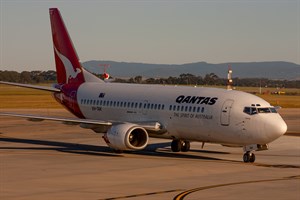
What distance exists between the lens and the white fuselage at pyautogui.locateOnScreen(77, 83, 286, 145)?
3841 cm

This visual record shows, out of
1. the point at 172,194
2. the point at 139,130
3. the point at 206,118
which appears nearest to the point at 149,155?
the point at 139,130

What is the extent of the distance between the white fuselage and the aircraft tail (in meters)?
2.72

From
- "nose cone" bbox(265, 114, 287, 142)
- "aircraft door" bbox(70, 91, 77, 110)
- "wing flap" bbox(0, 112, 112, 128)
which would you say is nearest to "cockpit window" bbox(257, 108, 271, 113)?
"nose cone" bbox(265, 114, 287, 142)

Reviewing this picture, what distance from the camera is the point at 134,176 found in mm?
32719

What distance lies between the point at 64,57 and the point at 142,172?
64.6ft

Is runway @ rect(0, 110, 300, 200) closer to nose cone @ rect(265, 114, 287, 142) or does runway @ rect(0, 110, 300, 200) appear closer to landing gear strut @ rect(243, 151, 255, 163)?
landing gear strut @ rect(243, 151, 255, 163)

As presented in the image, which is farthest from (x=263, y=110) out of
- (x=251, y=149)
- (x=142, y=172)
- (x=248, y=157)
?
(x=142, y=172)

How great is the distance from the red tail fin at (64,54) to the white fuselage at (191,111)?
3049 millimetres

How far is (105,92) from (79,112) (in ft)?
9.28

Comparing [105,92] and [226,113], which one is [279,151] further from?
[105,92]

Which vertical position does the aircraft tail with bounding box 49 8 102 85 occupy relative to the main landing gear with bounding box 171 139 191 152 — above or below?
above

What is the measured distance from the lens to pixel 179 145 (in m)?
44.2

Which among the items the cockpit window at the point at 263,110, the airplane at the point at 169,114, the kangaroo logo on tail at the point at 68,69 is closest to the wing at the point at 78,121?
the airplane at the point at 169,114

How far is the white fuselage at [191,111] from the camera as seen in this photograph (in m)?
38.4
